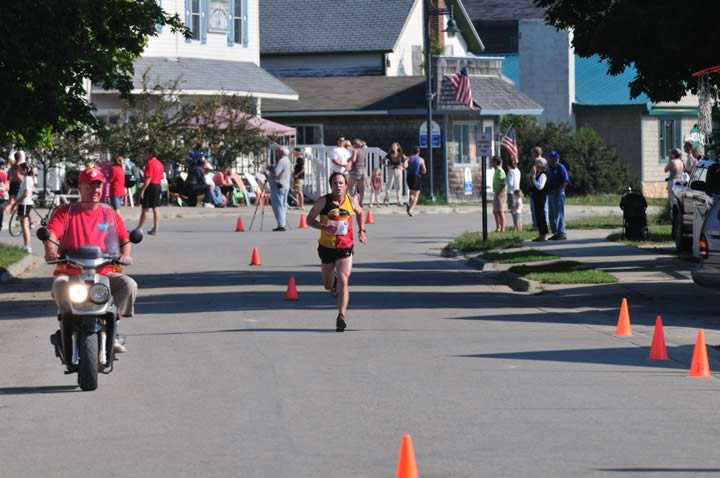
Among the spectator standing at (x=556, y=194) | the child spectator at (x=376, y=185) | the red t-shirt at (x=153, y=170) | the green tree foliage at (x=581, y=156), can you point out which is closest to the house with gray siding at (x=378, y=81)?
the green tree foliage at (x=581, y=156)

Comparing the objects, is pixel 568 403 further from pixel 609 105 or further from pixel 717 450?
pixel 609 105

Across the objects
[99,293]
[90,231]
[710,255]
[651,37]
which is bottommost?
[710,255]

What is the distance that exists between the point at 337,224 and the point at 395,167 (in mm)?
31848

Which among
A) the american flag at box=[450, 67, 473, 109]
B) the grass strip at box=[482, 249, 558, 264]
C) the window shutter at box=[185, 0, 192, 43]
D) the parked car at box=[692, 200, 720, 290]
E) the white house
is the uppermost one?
the window shutter at box=[185, 0, 192, 43]

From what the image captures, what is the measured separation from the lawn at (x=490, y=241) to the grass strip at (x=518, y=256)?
5.56ft

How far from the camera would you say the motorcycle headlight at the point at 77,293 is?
467 inches

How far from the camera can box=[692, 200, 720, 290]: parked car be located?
17.2 m

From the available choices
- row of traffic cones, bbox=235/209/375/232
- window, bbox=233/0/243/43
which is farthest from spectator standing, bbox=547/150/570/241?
window, bbox=233/0/243/43

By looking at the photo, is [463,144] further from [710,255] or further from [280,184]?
[710,255]

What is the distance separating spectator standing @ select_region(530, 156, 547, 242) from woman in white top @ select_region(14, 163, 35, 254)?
32.7 feet

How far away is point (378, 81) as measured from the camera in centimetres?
5678

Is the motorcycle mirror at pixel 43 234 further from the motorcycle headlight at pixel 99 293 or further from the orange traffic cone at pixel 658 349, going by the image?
the orange traffic cone at pixel 658 349

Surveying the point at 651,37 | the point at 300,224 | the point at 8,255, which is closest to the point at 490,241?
the point at 300,224

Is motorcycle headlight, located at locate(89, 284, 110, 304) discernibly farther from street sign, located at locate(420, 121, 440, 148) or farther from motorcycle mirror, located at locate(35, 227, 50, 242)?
street sign, located at locate(420, 121, 440, 148)
